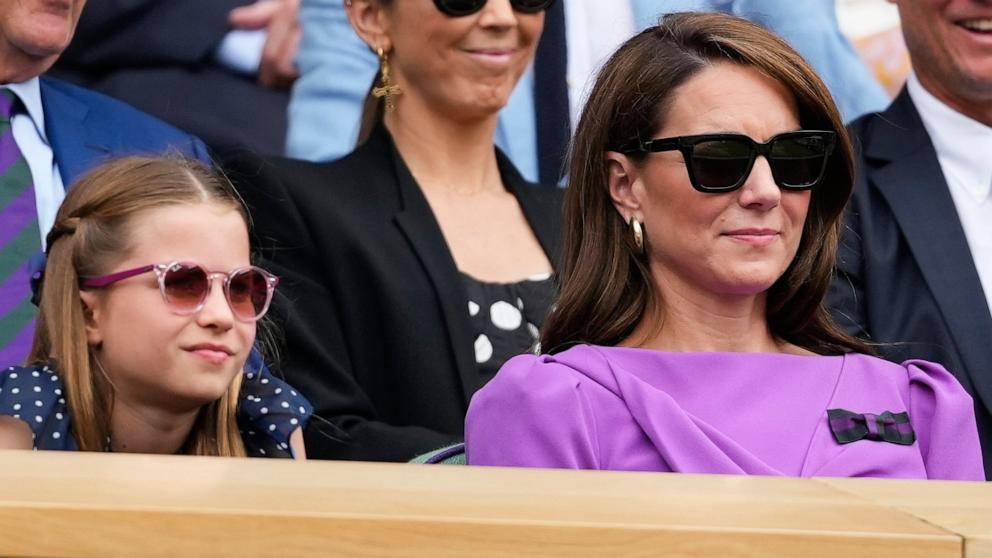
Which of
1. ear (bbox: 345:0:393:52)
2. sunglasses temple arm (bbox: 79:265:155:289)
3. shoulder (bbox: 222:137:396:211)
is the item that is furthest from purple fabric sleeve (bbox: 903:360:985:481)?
ear (bbox: 345:0:393:52)

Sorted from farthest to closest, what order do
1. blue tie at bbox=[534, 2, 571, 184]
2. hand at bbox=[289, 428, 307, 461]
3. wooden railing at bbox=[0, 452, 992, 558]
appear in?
1. blue tie at bbox=[534, 2, 571, 184]
2. hand at bbox=[289, 428, 307, 461]
3. wooden railing at bbox=[0, 452, 992, 558]

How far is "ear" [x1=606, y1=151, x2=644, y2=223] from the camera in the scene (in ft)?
8.16

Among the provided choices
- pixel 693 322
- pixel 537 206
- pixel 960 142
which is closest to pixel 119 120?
pixel 537 206

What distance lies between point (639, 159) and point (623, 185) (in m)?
0.06

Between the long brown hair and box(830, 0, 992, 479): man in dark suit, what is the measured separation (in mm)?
1300

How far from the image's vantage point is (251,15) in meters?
4.00

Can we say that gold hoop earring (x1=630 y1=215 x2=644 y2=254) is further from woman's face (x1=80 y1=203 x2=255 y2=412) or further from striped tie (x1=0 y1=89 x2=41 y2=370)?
striped tie (x1=0 y1=89 x2=41 y2=370)

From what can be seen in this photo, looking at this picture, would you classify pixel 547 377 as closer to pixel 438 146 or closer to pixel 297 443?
pixel 297 443

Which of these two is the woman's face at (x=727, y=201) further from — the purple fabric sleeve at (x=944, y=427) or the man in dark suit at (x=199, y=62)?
the man in dark suit at (x=199, y=62)

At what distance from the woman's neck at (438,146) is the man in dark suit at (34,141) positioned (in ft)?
1.56

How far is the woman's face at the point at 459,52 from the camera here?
369 centimetres

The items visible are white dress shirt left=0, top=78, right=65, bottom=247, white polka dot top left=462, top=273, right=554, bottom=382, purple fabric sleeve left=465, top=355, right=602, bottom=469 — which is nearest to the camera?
purple fabric sleeve left=465, top=355, right=602, bottom=469

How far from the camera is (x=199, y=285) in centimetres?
280

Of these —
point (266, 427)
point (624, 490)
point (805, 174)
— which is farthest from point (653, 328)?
point (624, 490)
